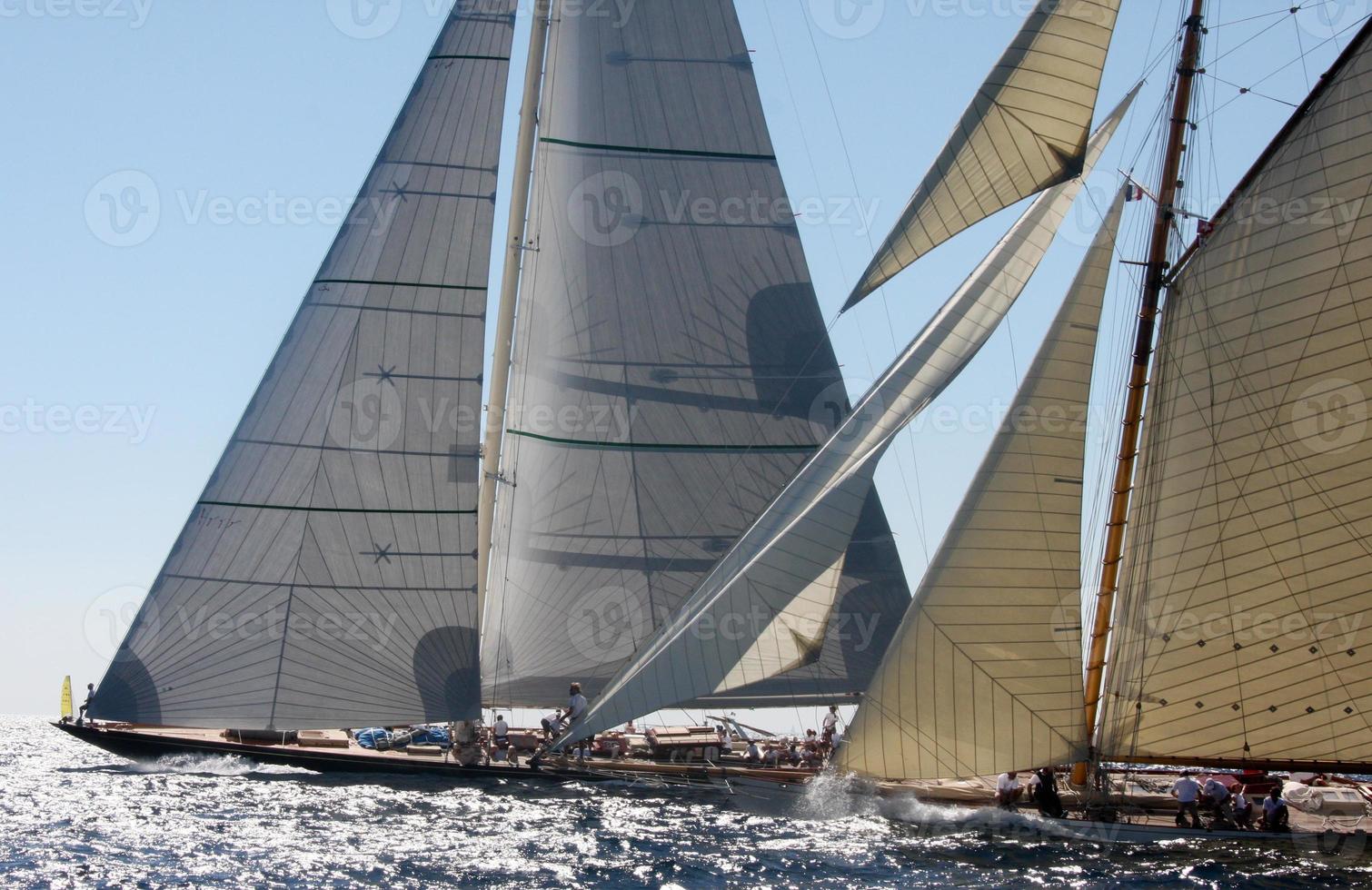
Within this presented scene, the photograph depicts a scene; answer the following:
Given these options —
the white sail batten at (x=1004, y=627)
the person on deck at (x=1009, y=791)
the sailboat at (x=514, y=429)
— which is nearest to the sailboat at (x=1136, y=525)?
the white sail batten at (x=1004, y=627)

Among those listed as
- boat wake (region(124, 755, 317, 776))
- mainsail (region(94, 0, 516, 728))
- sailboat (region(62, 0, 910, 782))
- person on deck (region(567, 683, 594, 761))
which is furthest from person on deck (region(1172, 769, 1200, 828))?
boat wake (region(124, 755, 317, 776))

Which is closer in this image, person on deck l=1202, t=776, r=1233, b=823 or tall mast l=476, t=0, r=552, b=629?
person on deck l=1202, t=776, r=1233, b=823

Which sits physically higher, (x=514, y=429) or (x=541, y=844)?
(x=514, y=429)

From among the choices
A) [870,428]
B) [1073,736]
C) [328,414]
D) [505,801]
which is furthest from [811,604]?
[328,414]

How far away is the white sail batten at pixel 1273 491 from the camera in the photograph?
84.4ft

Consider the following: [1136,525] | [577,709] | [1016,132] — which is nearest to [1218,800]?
[1136,525]

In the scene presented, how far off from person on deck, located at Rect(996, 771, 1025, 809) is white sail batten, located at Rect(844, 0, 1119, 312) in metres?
8.10

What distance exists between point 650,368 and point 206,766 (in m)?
11.6

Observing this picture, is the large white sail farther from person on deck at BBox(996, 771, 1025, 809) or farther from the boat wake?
the boat wake

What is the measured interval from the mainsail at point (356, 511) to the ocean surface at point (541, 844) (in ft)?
6.24

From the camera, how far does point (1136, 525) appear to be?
27141 millimetres

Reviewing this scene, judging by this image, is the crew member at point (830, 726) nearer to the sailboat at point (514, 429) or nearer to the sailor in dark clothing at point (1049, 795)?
the sailboat at point (514, 429)

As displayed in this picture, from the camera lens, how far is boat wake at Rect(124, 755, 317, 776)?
103ft

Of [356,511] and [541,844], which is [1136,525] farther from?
[356,511]
